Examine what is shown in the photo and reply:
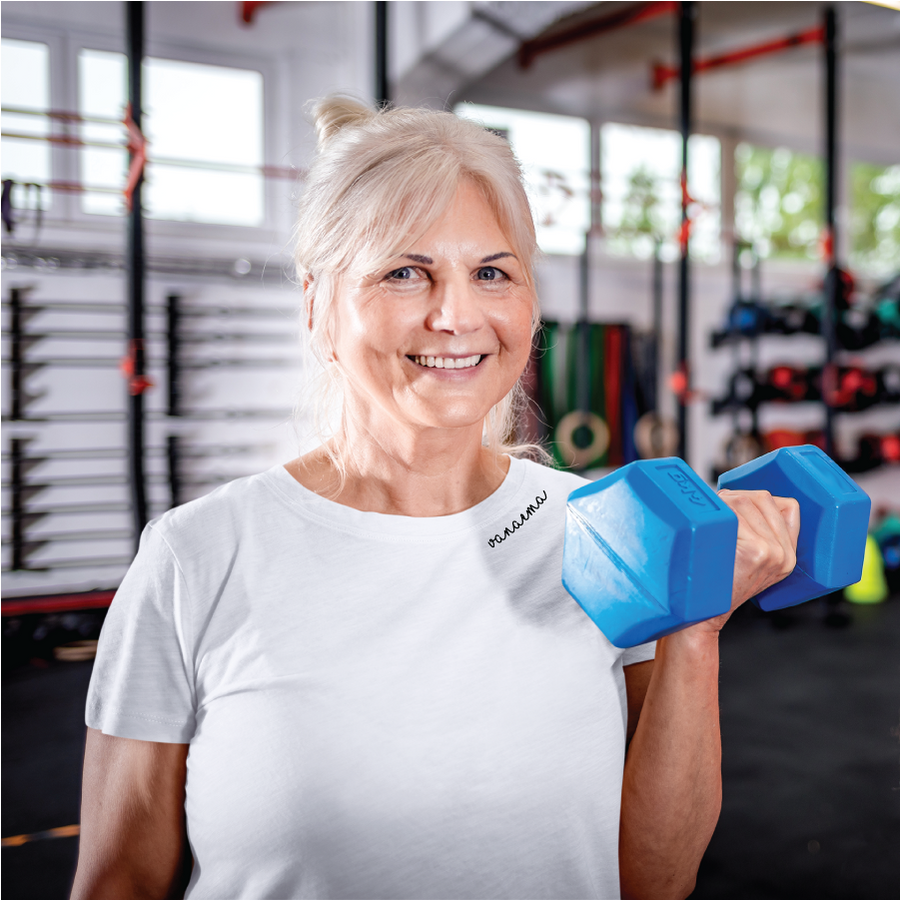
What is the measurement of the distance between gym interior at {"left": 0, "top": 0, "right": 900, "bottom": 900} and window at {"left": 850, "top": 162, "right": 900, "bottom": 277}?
0.52m

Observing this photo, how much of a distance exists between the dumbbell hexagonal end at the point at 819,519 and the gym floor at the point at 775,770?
5.22 ft

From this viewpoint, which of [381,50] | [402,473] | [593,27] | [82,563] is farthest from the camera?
[593,27]

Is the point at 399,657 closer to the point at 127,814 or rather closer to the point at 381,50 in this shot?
the point at 127,814

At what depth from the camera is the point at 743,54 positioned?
217 inches

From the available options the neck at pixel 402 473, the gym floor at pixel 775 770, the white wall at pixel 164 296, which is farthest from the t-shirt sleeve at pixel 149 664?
the white wall at pixel 164 296

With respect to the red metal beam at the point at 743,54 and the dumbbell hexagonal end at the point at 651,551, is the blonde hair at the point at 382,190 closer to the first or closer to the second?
the dumbbell hexagonal end at the point at 651,551

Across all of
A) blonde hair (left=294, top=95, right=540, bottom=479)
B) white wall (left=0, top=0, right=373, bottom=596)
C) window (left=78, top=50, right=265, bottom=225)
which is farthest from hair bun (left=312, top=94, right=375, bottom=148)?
window (left=78, top=50, right=265, bottom=225)

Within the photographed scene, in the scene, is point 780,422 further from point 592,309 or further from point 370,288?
point 370,288

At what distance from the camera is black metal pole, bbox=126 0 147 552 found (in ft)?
10.8

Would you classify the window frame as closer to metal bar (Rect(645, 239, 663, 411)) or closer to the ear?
metal bar (Rect(645, 239, 663, 411))

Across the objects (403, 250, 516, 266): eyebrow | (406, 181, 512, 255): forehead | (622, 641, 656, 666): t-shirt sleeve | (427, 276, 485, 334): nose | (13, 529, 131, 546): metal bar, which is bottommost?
(13, 529, 131, 546): metal bar

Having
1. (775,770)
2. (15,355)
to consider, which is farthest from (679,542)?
(15,355)

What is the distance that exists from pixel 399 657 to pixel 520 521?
242 millimetres

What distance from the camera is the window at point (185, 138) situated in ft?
13.7
